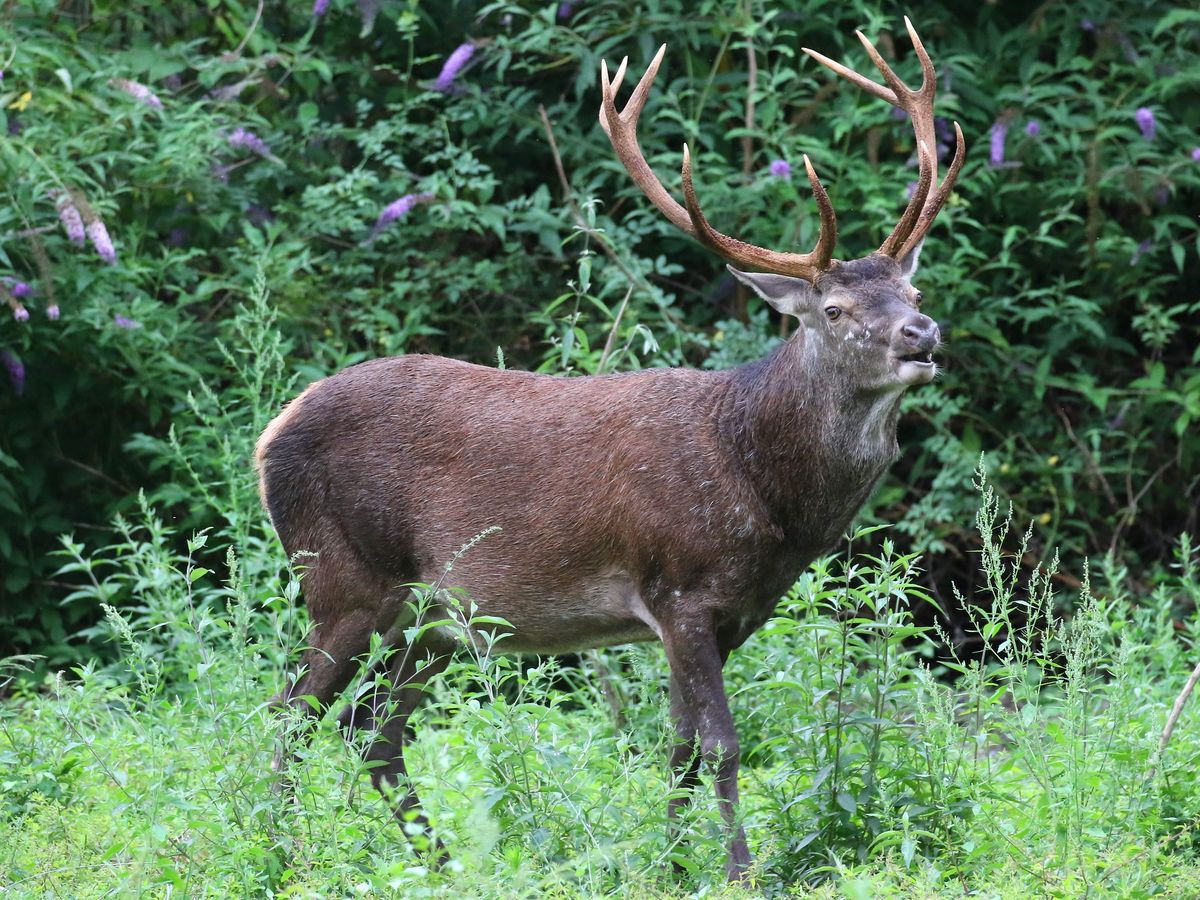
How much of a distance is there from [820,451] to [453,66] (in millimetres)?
4237

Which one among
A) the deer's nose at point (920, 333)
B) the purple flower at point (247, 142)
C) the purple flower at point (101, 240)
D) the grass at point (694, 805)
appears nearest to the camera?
the grass at point (694, 805)

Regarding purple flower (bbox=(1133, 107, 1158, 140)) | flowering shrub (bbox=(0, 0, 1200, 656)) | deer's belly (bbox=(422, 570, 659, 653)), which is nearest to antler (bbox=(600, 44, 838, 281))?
deer's belly (bbox=(422, 570, 659, 653))

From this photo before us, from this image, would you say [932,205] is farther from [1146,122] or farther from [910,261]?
[1146,122]

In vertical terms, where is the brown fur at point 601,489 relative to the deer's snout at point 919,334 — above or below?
below

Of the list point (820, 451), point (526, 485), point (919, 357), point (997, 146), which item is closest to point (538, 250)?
point (997, 146)

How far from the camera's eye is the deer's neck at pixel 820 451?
200 inches

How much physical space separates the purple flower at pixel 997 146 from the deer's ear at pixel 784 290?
3420 mm

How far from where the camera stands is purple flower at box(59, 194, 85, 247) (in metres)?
7.41

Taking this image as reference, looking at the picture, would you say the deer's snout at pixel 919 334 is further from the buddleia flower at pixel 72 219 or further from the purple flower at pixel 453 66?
the purple flower at pixel 453 66

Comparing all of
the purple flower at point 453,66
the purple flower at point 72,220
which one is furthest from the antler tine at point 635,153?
the purple flower at point 453,66

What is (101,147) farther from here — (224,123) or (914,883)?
(914,883)

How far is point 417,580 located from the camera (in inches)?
217

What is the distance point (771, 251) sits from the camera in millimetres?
5238

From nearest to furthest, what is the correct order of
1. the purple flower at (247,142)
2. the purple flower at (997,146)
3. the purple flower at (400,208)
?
the purple flower at (997,146) < the purple flower at (400,208) < the purple flower at (247,142)
